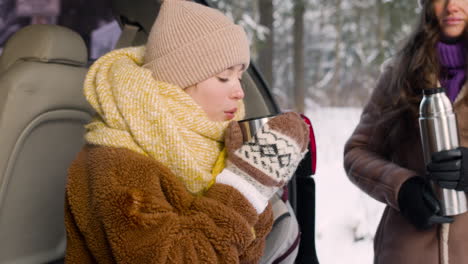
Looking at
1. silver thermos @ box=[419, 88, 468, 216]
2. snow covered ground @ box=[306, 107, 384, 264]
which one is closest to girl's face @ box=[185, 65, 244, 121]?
silver thermos @ box=[419, 88, 468, 216]

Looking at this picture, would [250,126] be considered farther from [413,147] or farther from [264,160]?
[413,147]

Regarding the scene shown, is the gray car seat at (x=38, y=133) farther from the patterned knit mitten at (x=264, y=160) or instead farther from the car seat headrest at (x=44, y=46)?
the patterned knit mitten at (x=264, y=160)

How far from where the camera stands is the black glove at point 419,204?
1446 millimetres

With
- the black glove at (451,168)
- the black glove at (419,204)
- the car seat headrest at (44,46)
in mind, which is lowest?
the black glove at (419,204)

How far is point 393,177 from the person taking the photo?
1591 millimetres

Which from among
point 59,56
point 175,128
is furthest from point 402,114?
point 59,56

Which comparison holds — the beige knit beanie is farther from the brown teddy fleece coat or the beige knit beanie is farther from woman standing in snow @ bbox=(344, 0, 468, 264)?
woman standing in snow @ bbox=(344, 0, 468, 264)

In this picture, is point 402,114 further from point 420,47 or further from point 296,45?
point 296,45

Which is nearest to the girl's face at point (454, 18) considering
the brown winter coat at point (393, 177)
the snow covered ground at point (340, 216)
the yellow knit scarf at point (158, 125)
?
the brown winter coat at point (393, 177)

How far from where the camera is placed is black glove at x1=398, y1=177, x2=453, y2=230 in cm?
145

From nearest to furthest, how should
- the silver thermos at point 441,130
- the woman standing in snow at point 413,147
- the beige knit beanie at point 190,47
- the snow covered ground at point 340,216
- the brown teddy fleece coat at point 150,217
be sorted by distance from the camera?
the brown teddy fleece coat at point 150,217 → the beige knit beanie at point 190,47 → the silver thermos at point 441,130 → the woman standing in snow at point 413,147 → the snow covered ground at point 340,216

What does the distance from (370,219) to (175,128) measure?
10.4 feet

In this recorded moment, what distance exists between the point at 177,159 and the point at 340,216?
3130mm

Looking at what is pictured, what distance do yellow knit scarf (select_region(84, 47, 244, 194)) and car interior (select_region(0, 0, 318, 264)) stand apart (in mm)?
361
